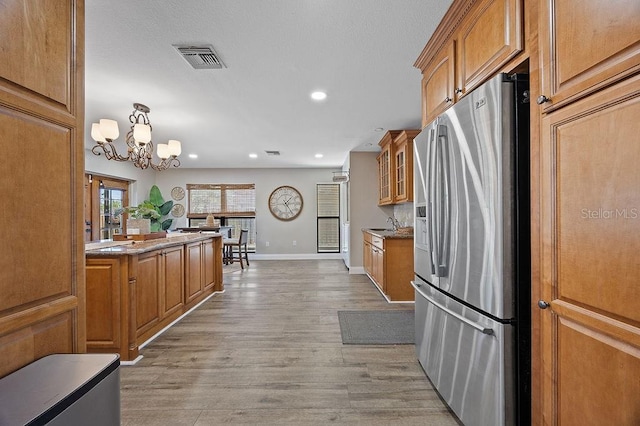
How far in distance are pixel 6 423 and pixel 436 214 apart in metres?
1.91

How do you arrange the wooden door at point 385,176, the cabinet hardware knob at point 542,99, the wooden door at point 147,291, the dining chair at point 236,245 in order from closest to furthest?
the cabinet hardware knob at point 542,99
the wooden door at point 147,291
the wooden door at point 385,176
the dining chair at point 236,245

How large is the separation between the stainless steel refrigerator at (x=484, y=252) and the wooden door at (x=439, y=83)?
0.92 ft

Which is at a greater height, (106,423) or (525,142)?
(525,142)

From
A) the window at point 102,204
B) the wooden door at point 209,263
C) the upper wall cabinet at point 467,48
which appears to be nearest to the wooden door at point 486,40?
the upper wall cabinet at point 467,48

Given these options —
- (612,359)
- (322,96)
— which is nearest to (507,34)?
(612,359)

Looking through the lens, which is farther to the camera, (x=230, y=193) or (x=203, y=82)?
(x=230, y=193)

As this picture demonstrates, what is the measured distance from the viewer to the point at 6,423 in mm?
724

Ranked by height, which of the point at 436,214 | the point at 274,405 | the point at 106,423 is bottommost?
the point at 274,405

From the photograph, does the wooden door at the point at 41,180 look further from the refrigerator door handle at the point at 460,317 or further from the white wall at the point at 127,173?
the white wall at the point at 127,173

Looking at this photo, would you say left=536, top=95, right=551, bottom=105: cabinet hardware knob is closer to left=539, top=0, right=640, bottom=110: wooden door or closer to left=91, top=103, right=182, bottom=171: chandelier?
left=539, top=0, right=640, bottom=110: wooden door

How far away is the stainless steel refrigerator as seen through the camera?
52.1 inches

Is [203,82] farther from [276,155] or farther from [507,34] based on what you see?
[276,155]

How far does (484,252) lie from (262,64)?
7.12 ft

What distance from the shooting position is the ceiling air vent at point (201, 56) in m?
2.26
